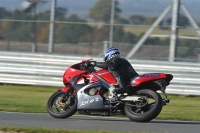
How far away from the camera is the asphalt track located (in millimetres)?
9576

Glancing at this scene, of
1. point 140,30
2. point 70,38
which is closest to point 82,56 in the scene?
point 70,38

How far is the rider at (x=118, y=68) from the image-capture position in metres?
10.4

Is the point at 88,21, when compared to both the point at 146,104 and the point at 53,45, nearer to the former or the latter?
the point at 53,45

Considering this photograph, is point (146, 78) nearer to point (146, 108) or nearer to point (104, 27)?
point (146, 108)

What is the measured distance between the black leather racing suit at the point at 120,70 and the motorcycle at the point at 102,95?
120 mm

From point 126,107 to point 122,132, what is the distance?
151 centimetres

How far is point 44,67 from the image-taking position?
16.6m

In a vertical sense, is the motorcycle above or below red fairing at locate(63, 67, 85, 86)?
below

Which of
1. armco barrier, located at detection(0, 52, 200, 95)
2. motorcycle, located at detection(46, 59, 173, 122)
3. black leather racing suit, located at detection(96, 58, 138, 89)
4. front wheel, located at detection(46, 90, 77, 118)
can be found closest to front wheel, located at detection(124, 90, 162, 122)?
motorcycle, located at detection(46, 59, 173, 122)

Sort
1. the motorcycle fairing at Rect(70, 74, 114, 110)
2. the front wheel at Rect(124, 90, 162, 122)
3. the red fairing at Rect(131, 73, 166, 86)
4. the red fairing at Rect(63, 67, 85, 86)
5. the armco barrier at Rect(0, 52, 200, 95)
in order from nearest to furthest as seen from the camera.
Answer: the front wheel at Rect(124, 90, 162, 122) < the red fairing at Rect(131, 73, 166, 86) < the motorcycle fairing at Rect(70, 74, 114, 110) < the red fairing at Rect(63, 67, 85, 86) < the armco barrier at Rect(0, 52, 200, 95)

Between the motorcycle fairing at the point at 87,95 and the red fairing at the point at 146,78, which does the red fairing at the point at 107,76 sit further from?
the red fairing at the point at 146,78

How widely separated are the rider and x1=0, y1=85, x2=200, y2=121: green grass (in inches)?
58.5

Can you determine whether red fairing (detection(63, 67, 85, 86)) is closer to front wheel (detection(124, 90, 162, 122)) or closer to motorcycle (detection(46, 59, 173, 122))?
motorcycle (detection(46, 59, 173, 122))

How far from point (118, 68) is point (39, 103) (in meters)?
3.56
